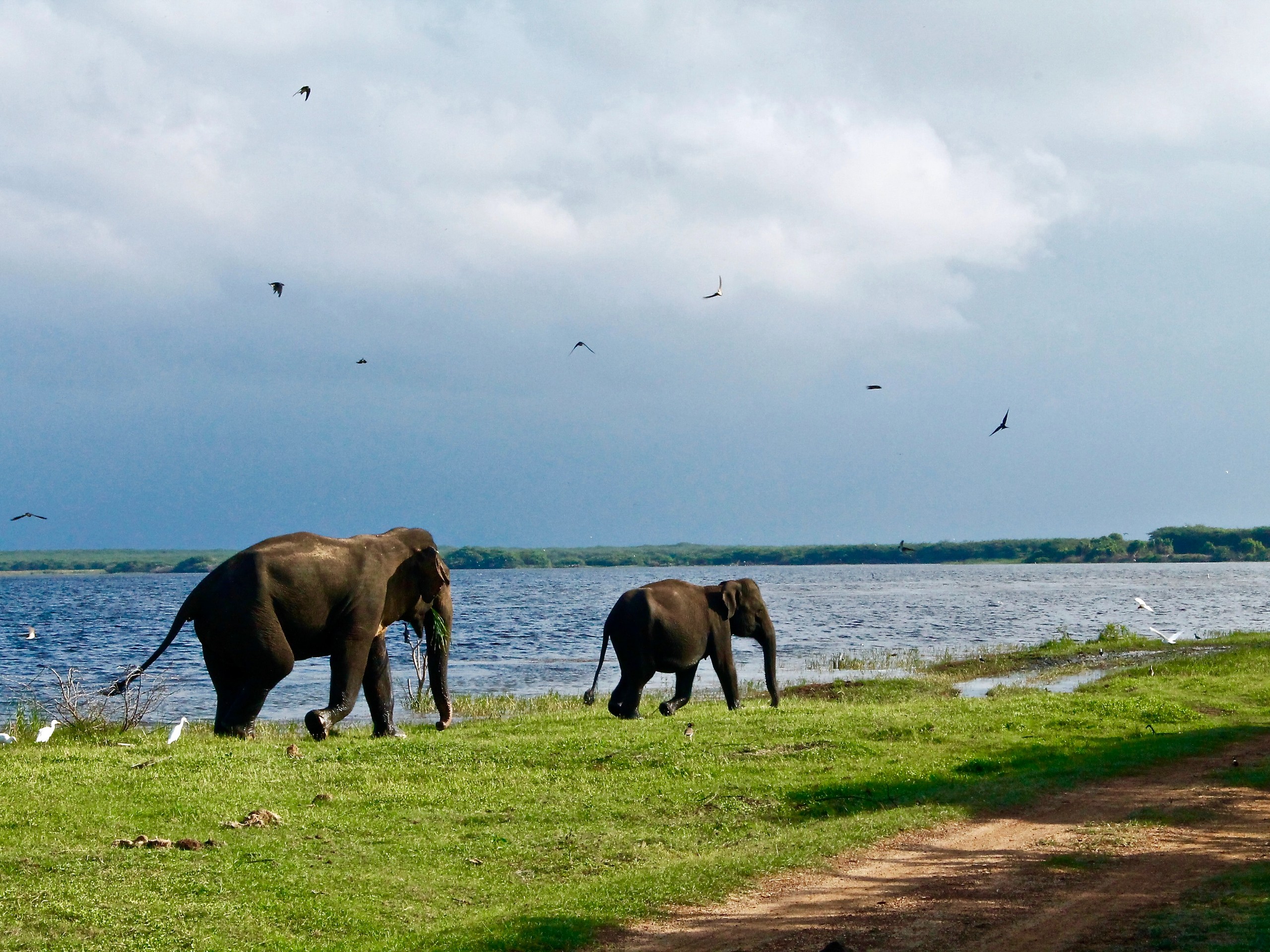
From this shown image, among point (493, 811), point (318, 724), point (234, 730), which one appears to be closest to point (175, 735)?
point (234, 730)

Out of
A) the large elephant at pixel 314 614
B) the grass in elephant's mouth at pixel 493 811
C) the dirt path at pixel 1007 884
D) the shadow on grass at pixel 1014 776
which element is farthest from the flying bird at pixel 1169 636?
the large elephant at pixel 314 614

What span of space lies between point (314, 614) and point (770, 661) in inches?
397

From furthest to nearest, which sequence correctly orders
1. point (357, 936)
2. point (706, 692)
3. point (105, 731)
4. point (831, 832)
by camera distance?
point (706, 692), point (105, 731), point (831, 832), point (357, 936)

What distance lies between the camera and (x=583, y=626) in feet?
214

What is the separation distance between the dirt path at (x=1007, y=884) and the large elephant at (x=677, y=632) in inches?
322

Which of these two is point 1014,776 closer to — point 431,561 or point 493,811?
point 493,811

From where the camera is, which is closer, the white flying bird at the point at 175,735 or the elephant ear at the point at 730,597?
the white flying bird at the point at 175,735

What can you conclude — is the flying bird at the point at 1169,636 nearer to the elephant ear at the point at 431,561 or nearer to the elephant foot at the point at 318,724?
the elephant ear at the point at 431,561

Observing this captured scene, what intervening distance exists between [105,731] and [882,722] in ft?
38.3

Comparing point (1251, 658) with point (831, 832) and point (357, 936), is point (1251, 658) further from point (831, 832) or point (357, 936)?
point (357, 936)

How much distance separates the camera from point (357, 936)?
8.70 metres

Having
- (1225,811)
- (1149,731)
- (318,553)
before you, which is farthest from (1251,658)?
(318,553)

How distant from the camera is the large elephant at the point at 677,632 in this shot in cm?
2030

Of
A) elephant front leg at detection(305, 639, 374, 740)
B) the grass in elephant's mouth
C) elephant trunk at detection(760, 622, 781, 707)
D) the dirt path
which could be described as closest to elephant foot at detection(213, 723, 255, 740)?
the grass in elephant's mouth
